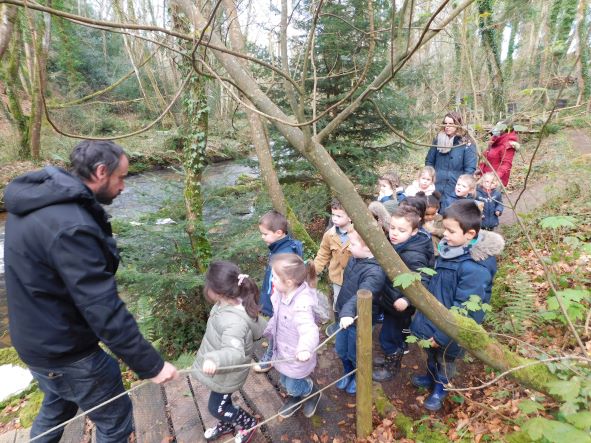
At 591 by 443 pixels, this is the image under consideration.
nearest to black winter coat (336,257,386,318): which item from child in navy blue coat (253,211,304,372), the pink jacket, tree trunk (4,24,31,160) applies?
the pink jacket

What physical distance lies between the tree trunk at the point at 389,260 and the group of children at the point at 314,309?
0.40 metres

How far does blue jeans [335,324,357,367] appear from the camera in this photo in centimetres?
299

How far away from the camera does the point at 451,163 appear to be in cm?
529

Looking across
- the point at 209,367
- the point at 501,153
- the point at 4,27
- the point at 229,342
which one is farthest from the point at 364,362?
the point at 4,27

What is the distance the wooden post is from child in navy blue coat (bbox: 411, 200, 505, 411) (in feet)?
1.78

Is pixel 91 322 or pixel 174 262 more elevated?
pixel 91 322

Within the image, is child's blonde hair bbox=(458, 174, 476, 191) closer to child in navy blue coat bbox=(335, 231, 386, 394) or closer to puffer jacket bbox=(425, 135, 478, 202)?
puffer jacket bbox=(425, 135, 478, 202)

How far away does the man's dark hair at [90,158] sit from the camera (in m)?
1.77

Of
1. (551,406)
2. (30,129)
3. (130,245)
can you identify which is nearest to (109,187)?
(130,245)

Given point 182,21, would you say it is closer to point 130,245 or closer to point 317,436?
point 130,245

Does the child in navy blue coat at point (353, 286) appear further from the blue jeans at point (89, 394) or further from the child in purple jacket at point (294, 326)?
the blue jeans at point (89, 394)

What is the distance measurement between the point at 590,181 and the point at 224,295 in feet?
22.0

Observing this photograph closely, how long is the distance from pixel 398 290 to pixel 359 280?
0.33 metres

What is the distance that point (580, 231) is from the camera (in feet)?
15.8
